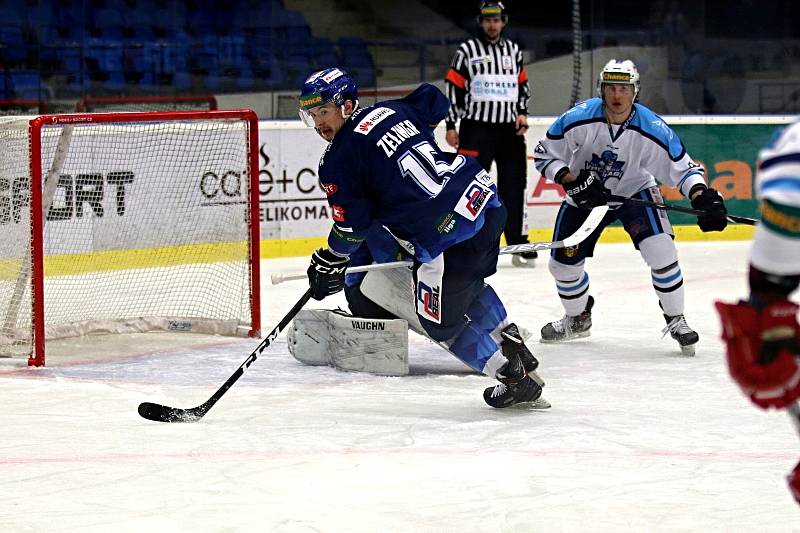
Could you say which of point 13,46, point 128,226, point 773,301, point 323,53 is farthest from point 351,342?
point 323,53

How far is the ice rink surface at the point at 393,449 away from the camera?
107 inches

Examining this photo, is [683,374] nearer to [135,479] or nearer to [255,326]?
[255,326]

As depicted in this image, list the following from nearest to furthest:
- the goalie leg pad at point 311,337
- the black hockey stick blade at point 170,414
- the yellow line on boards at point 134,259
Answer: the black hockey stick blade at point 170,414, the goalie leg pad at point 311,337, the yellow line on boards at point 134,259

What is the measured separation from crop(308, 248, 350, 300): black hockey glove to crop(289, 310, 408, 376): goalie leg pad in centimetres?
50

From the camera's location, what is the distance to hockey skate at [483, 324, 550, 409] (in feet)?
11.9

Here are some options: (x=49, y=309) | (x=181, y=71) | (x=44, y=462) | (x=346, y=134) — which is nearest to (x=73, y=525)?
(x=44, y=462)

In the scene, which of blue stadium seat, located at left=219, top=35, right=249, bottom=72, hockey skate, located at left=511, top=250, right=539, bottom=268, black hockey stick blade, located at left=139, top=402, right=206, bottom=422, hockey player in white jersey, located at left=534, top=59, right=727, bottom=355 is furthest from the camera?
blue stadium seat, located at left=219, top=35, right=249, bottom=72

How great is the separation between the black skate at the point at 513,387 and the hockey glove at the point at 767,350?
196cm

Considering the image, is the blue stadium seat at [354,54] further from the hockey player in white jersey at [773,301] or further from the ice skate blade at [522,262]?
the hockey player in white jersey at [773,301]

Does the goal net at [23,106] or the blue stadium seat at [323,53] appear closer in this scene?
the goal net at [23,106]

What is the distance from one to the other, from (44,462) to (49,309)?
220 cm

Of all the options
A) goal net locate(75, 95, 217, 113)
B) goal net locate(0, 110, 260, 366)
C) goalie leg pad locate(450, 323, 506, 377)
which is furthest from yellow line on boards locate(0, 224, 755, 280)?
goal net locate(75, 95, 217, 113)

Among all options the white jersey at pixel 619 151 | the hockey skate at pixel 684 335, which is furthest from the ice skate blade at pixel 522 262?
the hockey skate at pixel 684 335

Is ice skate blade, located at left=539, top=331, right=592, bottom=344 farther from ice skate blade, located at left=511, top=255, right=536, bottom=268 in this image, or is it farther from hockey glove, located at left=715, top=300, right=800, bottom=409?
hockey glove, located at left=715, top=300, right=800, bottom=409
